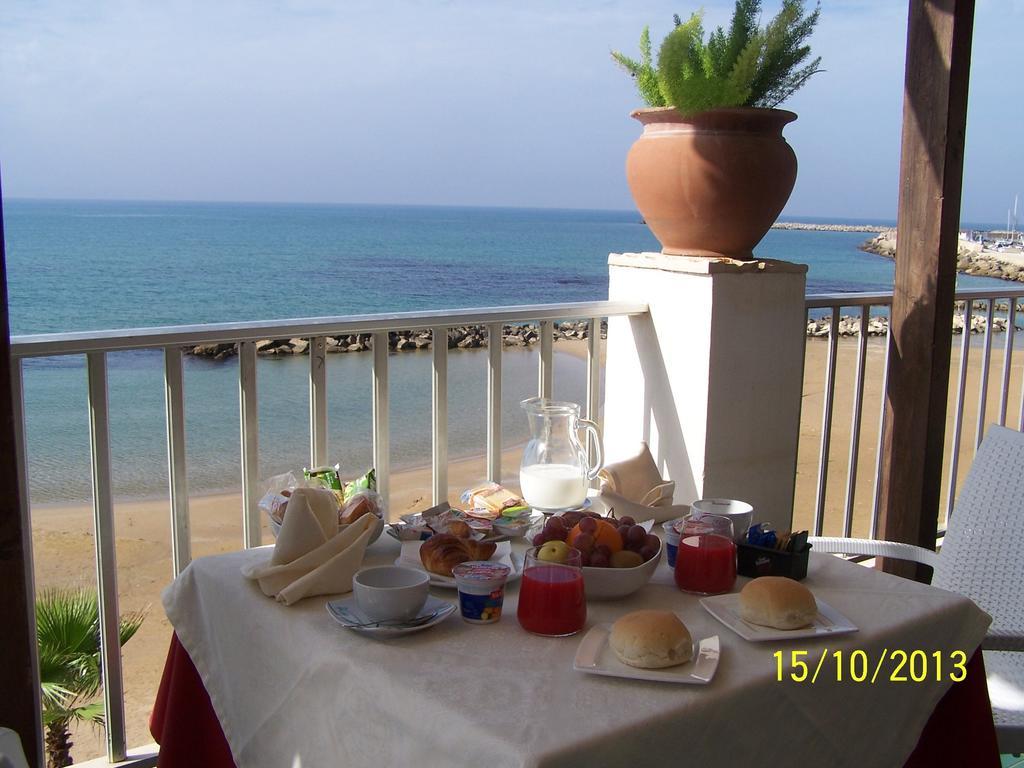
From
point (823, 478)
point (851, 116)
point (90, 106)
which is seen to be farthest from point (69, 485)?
point (90, 106)

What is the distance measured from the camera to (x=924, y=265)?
109 inches

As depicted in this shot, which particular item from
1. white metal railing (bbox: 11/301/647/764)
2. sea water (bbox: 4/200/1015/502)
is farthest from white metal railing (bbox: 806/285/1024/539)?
sea water (bbox: 4/200/1015/502)

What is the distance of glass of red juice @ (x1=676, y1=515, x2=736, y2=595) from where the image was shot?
1.32 metres

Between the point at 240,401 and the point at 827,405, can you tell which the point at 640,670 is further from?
the point at 827,405

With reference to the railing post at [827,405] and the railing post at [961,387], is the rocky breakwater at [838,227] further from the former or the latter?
the railing post at [827,405]

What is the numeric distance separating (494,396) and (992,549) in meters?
1.23

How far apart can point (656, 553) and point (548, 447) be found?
0.43 m

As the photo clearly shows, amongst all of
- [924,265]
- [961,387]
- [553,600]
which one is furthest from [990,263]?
[553,600]

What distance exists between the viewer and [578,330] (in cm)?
1795

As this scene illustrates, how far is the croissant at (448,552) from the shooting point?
4.36 ft

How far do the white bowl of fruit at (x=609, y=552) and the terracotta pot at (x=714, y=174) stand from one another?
1.39 m

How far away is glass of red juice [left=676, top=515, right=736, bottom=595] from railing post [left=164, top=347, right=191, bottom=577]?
1.16m

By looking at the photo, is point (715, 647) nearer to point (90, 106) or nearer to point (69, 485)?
point (69, 485)

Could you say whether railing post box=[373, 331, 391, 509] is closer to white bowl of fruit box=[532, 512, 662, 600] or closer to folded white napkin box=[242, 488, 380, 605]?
folded white napkin box=[242, 488, 380, 605]
